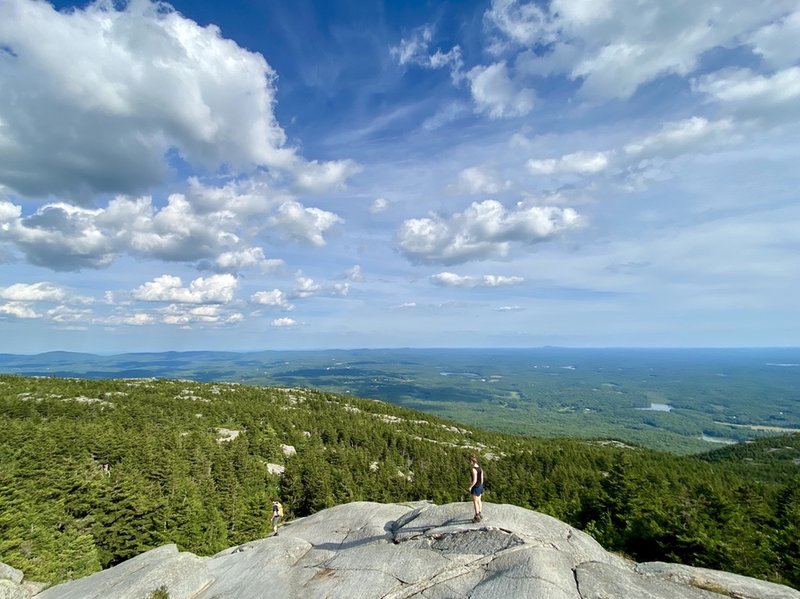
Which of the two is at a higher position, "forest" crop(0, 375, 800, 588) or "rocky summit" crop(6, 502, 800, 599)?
"rocky summit" crop(6, 502, 800, 599)

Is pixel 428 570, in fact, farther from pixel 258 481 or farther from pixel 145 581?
pixel 258 481

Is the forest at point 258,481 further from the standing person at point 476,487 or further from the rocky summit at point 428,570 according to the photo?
the standing person at point 476,487

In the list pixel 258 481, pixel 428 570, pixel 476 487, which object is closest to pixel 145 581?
pixel 428 570

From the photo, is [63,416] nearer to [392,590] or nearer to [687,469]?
[392,590]

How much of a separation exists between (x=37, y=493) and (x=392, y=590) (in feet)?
167

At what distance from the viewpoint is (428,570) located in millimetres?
21531

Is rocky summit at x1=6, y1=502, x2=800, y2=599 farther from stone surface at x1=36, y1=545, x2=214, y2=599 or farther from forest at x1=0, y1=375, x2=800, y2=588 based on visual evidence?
forest at x1=0, y1=375, x2=800, y2=588

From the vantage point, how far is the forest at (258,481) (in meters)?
41.1

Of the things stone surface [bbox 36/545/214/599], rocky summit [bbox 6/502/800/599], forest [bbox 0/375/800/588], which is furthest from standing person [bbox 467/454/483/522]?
forest [bbox 0/375/800/588]

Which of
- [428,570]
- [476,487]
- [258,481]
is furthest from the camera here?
[258,481]

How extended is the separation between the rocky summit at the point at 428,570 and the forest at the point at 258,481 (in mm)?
21190

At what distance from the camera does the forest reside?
41.1 m

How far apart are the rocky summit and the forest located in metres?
21.2

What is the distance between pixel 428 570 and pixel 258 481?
212ft
